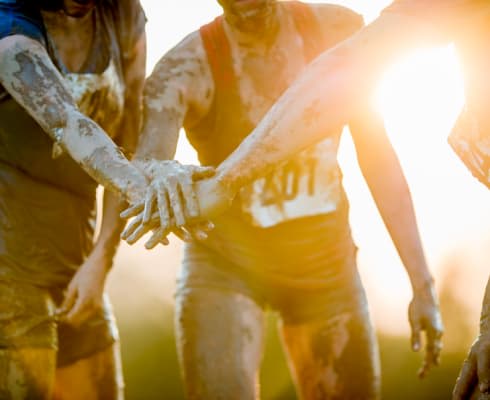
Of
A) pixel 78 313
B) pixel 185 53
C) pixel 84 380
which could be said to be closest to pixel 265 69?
pixel 185 53

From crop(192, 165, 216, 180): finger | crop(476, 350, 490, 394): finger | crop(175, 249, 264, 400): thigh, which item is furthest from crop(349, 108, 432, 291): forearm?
crop(476, 350, 490, 394): finger

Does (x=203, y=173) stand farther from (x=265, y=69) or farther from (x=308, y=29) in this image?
(x=308, y=29)

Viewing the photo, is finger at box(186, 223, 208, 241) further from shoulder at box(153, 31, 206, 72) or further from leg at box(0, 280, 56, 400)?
leg at box(0, 280, 56, 400)

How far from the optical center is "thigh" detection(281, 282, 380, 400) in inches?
147

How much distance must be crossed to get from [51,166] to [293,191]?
839mm

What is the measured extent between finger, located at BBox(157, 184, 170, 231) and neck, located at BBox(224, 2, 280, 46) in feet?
2.45

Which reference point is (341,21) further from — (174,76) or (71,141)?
(71,141)

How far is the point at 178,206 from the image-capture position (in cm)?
312

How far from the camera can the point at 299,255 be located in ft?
12.1

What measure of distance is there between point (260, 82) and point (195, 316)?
0.82 meters

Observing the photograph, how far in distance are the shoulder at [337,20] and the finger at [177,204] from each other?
2.94 feet

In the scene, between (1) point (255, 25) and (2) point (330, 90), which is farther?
(1) point (255, 25)

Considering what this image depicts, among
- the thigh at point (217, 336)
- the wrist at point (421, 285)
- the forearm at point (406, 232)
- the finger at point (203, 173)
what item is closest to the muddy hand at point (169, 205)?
the finger at point (203, 173)

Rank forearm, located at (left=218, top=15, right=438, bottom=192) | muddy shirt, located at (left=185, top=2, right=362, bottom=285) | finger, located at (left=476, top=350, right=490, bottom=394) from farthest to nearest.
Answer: muddy shirt, located at (left=185, top=2, right=362, bottom=285)
forearm, located at (left=218, top=15, right=438, bottom=192)
finger, located at (left=476, top=350, right=490, bottom=394)
